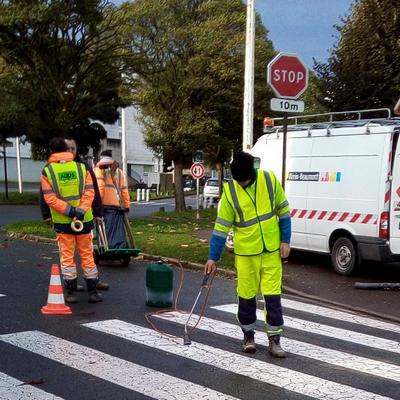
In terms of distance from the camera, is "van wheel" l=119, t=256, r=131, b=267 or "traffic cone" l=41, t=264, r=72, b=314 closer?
"traffic cone" l=41, t=264, r=72, b=314

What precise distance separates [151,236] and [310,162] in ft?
17.5

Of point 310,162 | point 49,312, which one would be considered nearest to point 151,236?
point 310,162

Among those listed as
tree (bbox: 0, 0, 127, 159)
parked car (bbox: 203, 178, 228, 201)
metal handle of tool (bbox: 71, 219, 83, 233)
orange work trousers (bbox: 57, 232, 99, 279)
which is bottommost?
parked car (bbox: 203, 178, 228, 201)

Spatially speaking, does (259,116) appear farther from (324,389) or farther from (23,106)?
(324,389)

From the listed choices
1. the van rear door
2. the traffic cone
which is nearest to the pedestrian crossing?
the traffic cone

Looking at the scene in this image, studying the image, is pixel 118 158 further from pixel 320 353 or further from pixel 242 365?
pixel 242 365

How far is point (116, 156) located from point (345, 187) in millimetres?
59451

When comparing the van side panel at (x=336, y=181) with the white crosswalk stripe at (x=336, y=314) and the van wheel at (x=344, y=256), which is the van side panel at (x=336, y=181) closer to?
the van wheel at (x=344, y=256)

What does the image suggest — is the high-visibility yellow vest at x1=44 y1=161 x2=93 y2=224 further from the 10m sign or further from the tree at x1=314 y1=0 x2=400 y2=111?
the tree at x1=314 y1=0 x2=400 y2=111

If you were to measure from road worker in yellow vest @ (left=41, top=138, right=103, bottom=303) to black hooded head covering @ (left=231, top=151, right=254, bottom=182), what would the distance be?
273 centimetres

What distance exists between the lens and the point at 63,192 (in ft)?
26.3

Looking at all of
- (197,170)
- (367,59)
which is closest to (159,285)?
(367,59)

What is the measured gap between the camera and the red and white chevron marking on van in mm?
10477

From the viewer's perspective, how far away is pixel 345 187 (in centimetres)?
1093
